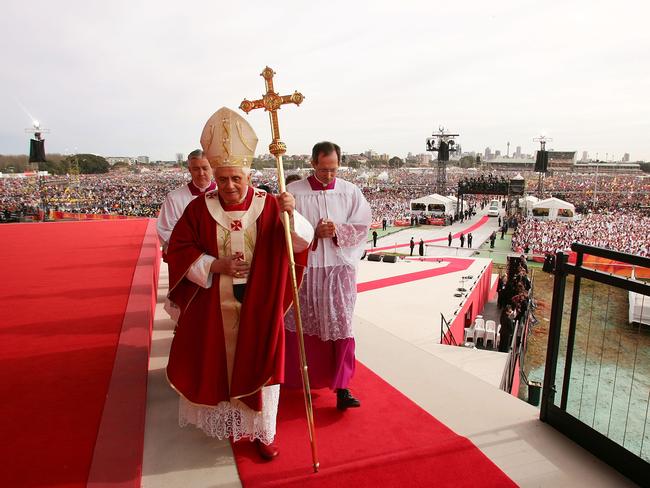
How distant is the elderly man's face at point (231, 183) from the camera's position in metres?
2.66

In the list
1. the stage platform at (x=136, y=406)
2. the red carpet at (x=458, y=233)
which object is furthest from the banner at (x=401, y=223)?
the stage platform at (x=136, y=406)

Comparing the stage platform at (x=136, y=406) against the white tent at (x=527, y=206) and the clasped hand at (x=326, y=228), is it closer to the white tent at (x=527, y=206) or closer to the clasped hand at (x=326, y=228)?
the clasped hand at (x=326, y=228)

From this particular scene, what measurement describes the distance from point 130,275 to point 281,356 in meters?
4.81

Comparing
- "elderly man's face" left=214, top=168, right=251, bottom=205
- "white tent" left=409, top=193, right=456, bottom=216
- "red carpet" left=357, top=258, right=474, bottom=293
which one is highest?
"elderly man's face" left=214, top=168, right=251, bottom=205

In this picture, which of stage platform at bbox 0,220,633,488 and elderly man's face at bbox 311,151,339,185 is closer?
stage platform at bbox 0,220,633,488

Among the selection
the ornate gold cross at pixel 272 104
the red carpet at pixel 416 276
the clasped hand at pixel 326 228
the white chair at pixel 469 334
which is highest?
the ornate gold cross at pixel 272 104

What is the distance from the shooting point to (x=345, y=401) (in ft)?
10.9

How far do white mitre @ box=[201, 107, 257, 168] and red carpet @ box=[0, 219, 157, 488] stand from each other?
1.85m

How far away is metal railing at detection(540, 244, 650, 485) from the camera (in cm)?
255

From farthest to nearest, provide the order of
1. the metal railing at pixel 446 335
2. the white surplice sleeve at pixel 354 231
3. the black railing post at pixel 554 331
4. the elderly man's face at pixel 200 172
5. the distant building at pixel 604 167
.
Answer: the distant building at pixel 604 167
the metal railing at pixel 446 335
the elderly man's face at pixel 200 172
the white surplice sleeve at pixel 354 231
the black railing post at pixel 554 331

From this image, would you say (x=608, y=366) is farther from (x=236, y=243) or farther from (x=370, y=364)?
(x=236, y=243)

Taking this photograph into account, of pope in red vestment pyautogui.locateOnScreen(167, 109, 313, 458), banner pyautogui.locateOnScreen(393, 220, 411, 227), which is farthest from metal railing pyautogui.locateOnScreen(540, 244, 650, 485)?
banner pyautogui.locateOnScreen(393, 220, 411, 227)

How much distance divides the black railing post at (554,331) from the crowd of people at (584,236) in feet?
68.3

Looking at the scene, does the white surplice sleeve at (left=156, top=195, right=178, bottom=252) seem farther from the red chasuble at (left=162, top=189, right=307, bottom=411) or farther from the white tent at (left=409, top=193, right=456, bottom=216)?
the white tent at (left=409, top=193, right=456, bottom=216)
